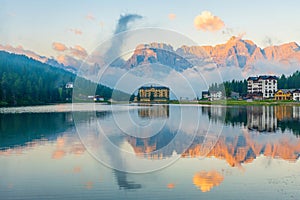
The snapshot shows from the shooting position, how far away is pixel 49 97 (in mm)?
123125

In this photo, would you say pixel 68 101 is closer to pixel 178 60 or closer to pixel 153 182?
pixel 178 60

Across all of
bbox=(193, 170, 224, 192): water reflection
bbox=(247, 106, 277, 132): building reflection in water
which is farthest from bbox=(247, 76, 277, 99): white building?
bbox=(193, 170, 224, 192): water reflection

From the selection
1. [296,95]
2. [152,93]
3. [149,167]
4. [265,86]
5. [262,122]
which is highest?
[265,86]

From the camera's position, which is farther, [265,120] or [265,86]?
[265,86]

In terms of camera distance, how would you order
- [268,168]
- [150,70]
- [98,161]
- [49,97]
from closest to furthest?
[268,168] → [98,161] → [150,70] → [49,97]

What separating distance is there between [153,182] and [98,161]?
4719 mm

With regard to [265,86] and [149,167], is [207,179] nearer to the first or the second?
[149,167]

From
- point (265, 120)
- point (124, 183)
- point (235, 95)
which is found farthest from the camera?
point (235, 95)

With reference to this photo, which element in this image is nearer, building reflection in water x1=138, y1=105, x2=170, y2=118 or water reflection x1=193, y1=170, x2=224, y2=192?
water reflection x1=193, y1=170, x2=224, y2=192

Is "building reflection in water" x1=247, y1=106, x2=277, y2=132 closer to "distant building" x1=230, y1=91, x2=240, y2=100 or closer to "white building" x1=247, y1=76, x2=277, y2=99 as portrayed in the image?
"distant building" x1=230, y1=91, x2=240, y2=100

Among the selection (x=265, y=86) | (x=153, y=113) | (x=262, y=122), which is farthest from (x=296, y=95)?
(x=262, y=122)

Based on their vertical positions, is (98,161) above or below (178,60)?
below

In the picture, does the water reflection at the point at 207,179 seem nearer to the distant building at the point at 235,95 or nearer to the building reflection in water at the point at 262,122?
the building reflection in water at the point at 262,122

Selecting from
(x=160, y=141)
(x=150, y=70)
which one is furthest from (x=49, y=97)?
(x=160, y=141)
